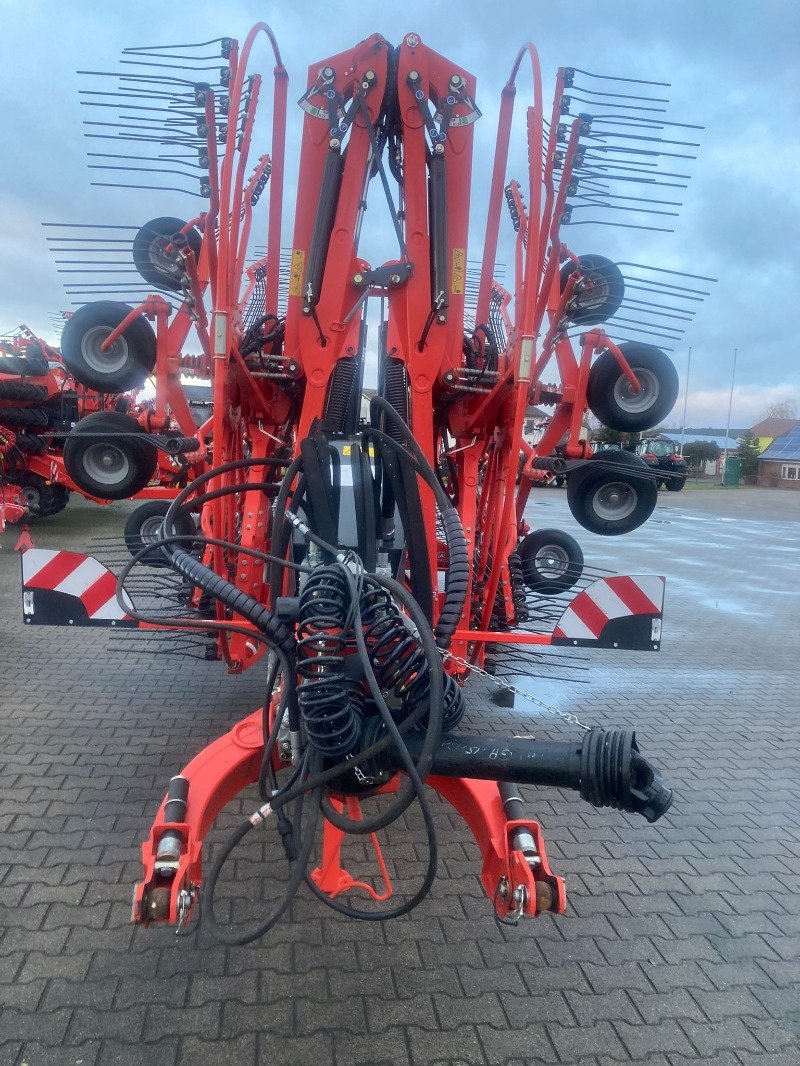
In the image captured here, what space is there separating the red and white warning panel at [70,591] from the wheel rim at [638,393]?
95.2 inches

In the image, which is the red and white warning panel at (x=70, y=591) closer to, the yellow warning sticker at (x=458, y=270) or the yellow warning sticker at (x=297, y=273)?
the yellow warning sticker at (x=297, y=273)

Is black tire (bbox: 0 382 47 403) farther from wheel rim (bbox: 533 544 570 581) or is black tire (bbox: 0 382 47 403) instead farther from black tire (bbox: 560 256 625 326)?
black tire (bbox: 560 256 625 326)

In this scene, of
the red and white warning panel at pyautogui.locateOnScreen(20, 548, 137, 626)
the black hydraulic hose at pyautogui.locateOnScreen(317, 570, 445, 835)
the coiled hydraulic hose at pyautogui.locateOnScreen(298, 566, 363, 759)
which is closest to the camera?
the black hydraulic hose at pyautogui.locateOnScreen(317, 570, 445, 835)

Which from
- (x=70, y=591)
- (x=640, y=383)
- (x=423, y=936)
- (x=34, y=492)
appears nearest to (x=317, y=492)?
(x=70, y=591)

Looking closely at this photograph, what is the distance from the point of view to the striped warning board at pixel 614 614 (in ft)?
10.6

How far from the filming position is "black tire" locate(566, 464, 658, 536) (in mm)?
3832

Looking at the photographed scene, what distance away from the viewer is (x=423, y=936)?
266 centimetres

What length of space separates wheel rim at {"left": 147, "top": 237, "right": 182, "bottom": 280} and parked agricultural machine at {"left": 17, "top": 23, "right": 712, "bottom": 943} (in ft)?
0.04

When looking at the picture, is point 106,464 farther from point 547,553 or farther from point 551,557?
point 547,553

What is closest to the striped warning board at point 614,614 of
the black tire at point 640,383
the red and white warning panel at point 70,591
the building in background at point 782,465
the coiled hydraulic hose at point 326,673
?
the black tire at point 640,383

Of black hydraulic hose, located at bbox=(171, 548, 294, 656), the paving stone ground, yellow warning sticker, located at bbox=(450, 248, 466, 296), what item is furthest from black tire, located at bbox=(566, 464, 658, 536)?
black hydraulic hose, located at bbox=(171, 548, 294, 656)

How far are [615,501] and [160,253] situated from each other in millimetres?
2434

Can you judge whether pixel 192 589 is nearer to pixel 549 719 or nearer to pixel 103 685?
pixel 103 685

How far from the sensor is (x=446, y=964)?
2.52m
